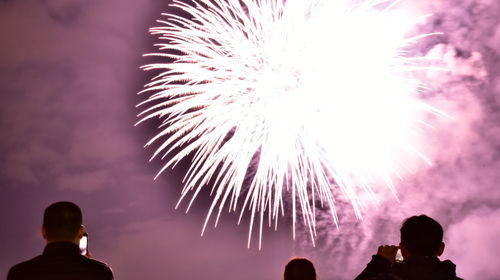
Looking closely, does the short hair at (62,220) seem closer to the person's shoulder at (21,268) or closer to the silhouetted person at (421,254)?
the person's shoulder at (21,268)

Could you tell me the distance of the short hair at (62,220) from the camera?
5762 millimetres

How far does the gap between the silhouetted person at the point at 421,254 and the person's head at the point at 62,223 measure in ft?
10.1

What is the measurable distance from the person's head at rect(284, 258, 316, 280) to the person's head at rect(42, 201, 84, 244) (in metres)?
2.23

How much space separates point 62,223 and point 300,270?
2520 mm

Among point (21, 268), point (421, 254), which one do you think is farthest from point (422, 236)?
point (21, 268)

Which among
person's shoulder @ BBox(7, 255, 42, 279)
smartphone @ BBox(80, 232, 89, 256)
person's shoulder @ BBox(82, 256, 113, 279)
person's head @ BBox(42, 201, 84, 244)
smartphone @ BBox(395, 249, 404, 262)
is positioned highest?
person's head @ BBox(42, 201, 84, 244)

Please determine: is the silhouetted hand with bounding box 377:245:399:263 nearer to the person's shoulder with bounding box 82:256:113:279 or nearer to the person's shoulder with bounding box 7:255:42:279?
the person's shoulder with bounding box 82:256:113:279

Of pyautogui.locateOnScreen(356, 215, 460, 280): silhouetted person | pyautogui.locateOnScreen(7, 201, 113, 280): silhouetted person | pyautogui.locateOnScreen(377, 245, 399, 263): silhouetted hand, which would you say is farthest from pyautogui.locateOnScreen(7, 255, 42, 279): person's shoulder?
pyautogui.locateOnScreen(377, 245, 399, 263): silhouetted hand

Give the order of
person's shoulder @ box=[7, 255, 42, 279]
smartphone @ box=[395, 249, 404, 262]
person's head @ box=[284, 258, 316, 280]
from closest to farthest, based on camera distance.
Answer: person's shoulder @ box=[7, 255, 42, 279] < person's head @ box=[284, 258, 316, 280] < smartphone @ box=[395, 249, 404, 262]

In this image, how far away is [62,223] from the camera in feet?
19.0

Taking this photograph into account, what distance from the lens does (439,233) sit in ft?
19.8

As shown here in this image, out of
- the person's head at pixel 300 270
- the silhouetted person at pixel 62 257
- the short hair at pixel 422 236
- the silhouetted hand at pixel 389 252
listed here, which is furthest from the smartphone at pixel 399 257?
the silhouetted person at pixel 62 257

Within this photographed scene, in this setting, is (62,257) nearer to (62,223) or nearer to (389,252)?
(62,223)

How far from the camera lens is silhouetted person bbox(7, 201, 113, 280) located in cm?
551
